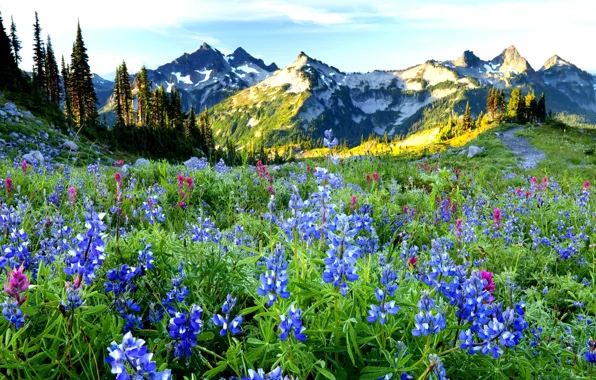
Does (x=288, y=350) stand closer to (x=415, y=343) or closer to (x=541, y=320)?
(x=415, y=343)

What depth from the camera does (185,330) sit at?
1899mm

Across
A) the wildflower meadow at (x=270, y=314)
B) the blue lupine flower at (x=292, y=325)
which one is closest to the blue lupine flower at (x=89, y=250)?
the wildflower meadow at (x=270, y=314)

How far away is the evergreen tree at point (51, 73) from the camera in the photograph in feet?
205

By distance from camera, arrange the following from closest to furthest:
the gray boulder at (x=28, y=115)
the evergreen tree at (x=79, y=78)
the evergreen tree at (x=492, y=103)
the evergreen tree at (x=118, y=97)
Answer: the gray boulder at (x=28, y=115), the evergreen tree at (x=79, y=78), the evergreen tree at (x=118, y=97), the evergreen tree at (x=492, y=103)

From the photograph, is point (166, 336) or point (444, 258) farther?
point (444, 258)

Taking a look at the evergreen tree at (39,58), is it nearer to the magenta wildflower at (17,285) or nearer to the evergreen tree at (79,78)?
the evergreen tree at (79,78)

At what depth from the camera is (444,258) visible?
8.00 feet

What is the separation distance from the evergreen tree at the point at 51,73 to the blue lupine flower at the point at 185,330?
7410cm

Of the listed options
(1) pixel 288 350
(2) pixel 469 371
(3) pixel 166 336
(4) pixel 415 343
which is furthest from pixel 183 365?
(2) pixel 469 371

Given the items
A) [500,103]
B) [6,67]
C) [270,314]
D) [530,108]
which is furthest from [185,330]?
[500,103]

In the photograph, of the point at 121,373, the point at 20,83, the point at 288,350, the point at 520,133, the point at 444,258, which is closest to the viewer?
the point at 121,373

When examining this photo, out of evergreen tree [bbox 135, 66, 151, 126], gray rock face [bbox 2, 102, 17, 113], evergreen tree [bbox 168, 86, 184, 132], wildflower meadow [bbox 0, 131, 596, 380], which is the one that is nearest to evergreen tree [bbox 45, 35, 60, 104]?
evergreen tree [bbox 135, 66, 151, 126]

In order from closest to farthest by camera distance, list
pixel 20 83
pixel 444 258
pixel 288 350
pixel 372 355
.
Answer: pixel 288 350
pixel 372 355
pixel 444 258
pixel 20 83

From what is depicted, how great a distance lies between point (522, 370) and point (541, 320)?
1.15 m
